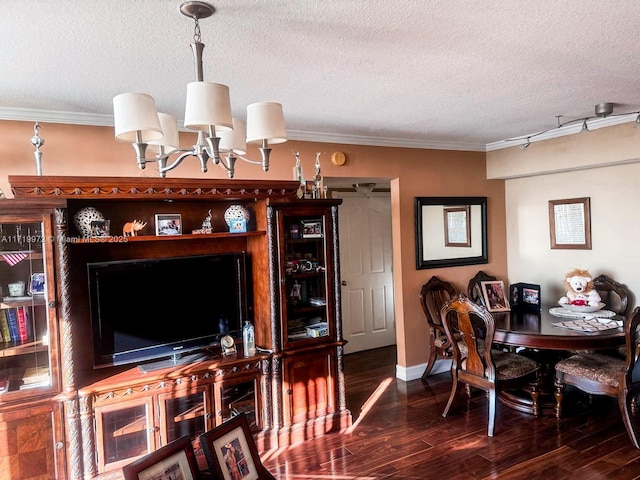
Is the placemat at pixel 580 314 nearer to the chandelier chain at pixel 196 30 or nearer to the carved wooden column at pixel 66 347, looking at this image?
the chandelier chain at pixel 196 30

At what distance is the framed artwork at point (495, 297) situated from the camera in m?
4.25

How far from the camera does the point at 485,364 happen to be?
3.43 metres

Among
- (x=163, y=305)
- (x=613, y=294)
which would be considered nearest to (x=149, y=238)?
(x=163, y=305)

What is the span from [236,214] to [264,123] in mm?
1558

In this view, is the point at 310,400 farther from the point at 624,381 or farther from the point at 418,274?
the point at 624,381

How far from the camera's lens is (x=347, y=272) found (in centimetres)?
557

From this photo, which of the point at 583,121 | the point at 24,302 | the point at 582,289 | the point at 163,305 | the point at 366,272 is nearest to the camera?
the point at 24,302

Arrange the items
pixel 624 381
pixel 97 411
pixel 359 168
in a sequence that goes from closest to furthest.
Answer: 1. pixel 97 411
2. pixel 624 381
3. pixel 359 168

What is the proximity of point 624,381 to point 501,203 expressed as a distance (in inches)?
95.9

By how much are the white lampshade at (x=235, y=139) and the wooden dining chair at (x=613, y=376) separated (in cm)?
279

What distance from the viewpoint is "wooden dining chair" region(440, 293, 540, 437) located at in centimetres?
334

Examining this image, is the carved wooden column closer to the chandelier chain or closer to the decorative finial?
the decorative finial

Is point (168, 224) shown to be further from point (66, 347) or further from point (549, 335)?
point (549, 335)

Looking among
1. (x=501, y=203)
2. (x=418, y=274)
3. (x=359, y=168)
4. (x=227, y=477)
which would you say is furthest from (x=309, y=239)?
(x=501, y=203)
